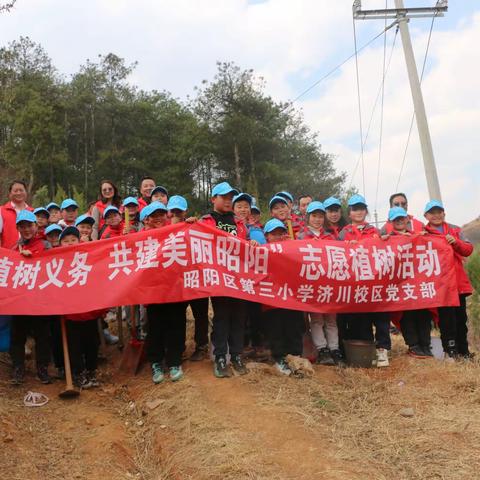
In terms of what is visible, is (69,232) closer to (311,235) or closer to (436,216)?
(311,235)

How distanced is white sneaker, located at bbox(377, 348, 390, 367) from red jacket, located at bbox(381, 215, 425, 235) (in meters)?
1.51

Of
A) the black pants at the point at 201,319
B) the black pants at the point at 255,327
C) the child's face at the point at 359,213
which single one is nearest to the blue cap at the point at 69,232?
the black pants at the point at 201,319

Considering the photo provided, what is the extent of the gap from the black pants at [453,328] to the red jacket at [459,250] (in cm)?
15

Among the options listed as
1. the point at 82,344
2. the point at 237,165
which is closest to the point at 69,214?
the point at 82,344

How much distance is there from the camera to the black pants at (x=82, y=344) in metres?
5.55

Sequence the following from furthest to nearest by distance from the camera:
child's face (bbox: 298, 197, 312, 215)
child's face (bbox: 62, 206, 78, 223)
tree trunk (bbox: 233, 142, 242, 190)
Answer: tree trunk (bbox: 233, 142, 242, 190) → child's face (bbox: 298, 197, 312, 215) → child's face (bbox: 62, 206, 78, 223)

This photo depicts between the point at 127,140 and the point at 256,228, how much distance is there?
26.4 meters

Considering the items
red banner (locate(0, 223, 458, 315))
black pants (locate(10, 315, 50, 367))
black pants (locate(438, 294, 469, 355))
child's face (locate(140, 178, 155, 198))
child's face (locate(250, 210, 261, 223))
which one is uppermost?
child's face (locate(140, 178, 155, 198))

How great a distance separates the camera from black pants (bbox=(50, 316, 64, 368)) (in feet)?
18.8

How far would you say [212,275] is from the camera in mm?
5469

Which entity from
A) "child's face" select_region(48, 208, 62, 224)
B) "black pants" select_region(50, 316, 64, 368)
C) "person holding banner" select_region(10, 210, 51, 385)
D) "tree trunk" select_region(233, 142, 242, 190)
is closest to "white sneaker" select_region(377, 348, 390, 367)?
"black pants" select_region(50, 316, 64, 368)

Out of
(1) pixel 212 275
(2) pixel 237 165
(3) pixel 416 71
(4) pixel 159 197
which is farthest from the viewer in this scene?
(2) pixel 237 165

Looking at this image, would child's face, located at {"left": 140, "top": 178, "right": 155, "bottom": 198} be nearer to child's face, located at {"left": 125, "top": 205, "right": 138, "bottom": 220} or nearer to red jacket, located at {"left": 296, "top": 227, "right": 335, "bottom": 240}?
child's face, located at {"left": 125, "top": 205, "right": 138, "bottom": 220}

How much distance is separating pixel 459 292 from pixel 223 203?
3304 mm
